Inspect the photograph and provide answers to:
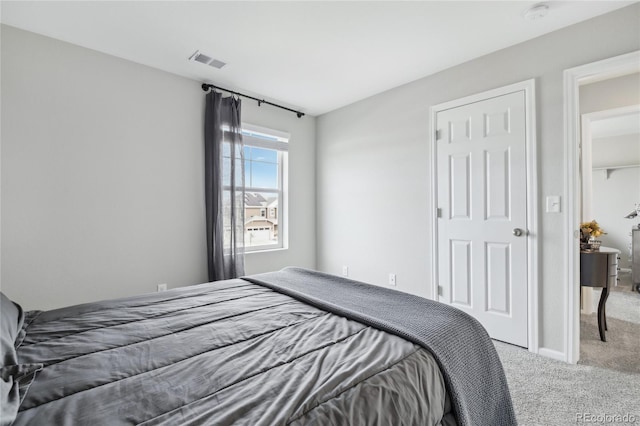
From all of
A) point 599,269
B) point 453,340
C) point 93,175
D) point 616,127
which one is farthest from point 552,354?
point 616,127

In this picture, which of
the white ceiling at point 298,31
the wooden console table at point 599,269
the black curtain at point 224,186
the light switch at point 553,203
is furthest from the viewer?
the black curtain at point 224,186

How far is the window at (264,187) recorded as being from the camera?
11.8 ft

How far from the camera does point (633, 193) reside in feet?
16.6

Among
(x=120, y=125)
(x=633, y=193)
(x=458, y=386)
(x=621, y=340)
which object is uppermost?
(x=120, y=125)

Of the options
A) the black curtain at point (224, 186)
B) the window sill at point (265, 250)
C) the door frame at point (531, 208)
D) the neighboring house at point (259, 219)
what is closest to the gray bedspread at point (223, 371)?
the black curtain at point (224, 186)

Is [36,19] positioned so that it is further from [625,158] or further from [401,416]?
[625,158]

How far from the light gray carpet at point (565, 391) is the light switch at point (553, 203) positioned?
44.0 inches

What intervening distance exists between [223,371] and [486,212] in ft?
8.21

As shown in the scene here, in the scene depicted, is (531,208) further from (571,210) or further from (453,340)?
(453,340)

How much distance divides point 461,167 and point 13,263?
12.0 ft

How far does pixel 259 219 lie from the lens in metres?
3.80

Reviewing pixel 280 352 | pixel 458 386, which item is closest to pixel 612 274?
pixel 458 386

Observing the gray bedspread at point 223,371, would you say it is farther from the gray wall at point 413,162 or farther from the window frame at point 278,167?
the window frame at point 278,167

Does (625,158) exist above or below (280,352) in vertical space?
above
